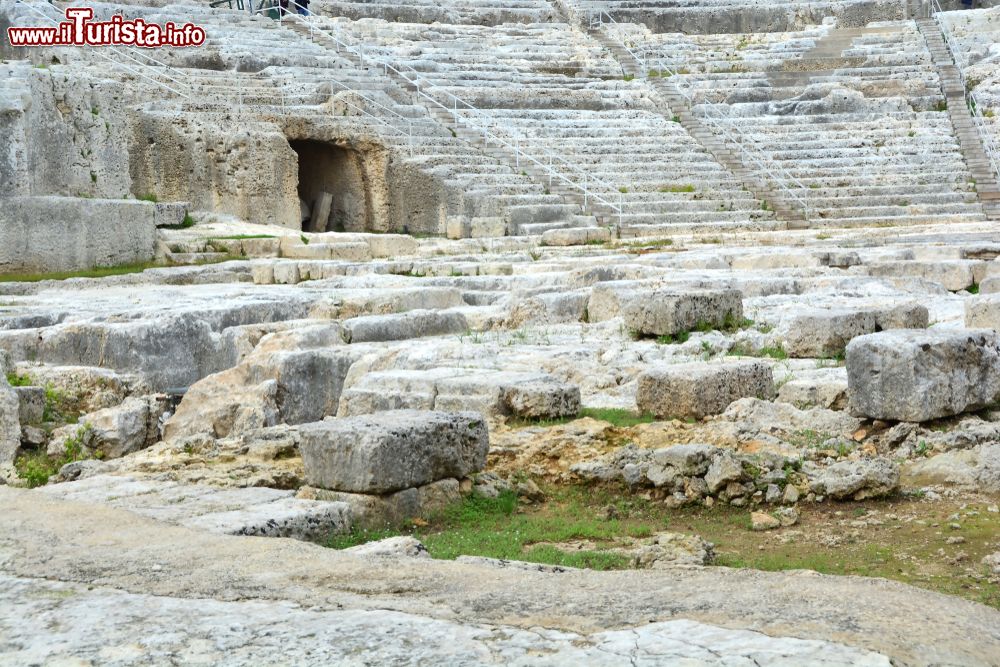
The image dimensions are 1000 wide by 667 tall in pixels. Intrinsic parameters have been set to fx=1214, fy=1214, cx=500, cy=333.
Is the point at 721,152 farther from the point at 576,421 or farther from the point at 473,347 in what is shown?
the point at 576,421

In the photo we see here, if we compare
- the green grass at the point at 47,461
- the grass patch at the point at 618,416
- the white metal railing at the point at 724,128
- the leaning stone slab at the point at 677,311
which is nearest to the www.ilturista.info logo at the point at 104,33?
the white metal railing at the point at 724,128

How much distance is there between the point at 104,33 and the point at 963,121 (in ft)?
56.3

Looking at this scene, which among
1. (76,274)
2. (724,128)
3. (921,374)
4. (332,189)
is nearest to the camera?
(921,374)

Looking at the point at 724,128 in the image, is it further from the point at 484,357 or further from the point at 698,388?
the point at 698,388

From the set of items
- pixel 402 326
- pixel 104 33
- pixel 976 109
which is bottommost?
pixel 402 326

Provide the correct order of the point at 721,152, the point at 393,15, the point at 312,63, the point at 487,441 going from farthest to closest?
the point at 393,15, the point at 312,63, the point at 721,152, the point at 487,441

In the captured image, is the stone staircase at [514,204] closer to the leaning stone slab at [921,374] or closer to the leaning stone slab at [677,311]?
the leaning stone slab at [677,311]

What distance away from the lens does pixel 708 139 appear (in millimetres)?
24812

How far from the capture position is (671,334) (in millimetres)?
9602

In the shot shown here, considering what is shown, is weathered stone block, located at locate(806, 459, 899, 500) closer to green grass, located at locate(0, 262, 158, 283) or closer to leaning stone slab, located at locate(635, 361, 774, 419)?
leaning stone slab, located at locate(635, 361, 774, 419)

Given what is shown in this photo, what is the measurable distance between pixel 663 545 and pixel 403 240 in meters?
13.4

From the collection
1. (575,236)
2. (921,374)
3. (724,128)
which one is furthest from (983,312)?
(724,128)

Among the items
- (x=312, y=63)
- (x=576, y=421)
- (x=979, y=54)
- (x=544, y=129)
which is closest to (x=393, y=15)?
(x=312, y=63)

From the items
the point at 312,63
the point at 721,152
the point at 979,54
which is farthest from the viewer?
the point at 979,54
